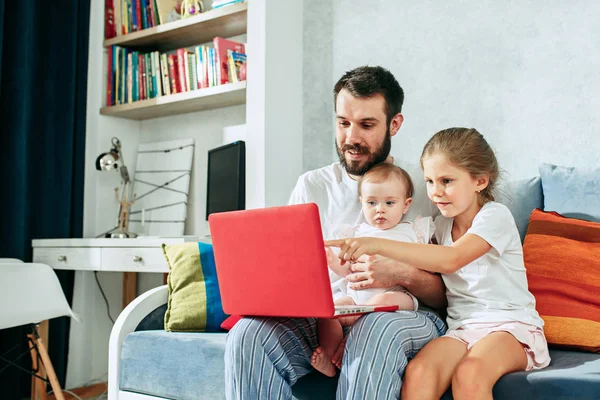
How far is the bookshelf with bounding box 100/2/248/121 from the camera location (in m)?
2.57

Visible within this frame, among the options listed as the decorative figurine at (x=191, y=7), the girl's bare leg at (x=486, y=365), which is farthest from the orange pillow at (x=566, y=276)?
the decorative figurine at (x=191, y=7)

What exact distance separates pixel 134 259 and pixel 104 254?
204 mm

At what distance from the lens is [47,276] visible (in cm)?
218

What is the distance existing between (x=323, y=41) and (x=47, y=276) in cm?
141

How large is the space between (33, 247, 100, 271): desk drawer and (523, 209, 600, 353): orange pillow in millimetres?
1707

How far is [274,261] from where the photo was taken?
117cm

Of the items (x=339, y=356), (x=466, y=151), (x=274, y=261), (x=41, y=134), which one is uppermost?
(x=41, y=134)

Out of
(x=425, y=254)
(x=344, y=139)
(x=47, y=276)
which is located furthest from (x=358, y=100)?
(x=47, y=276)

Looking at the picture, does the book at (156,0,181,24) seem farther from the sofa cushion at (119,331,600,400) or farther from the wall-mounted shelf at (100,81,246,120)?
the sofa cushion at (119,331,600,400)

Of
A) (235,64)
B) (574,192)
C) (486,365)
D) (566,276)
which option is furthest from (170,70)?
(486,365)

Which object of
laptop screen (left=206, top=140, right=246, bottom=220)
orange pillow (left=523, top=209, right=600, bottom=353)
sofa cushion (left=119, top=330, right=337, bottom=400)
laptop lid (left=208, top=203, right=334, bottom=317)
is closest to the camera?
laptop lid (left=208, top=203, right=334, bottom=317)

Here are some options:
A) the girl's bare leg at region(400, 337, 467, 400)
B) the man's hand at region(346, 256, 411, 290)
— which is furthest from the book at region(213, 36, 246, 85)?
the girl's bare leg at region(400, 337, 467, 400)

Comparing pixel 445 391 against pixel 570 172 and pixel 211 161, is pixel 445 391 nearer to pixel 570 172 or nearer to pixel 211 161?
pixel 570 172

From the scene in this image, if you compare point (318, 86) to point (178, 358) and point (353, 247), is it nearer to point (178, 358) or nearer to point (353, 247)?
point (178, 358)
